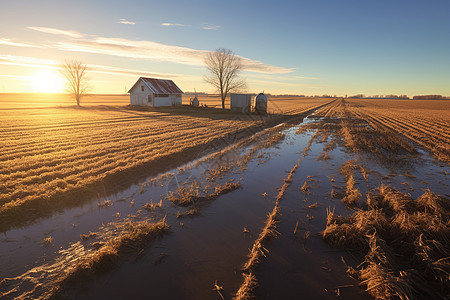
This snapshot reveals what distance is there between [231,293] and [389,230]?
14.6 ft

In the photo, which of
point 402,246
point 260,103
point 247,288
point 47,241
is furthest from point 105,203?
point 260,103

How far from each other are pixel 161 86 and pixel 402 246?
4884 centimetres

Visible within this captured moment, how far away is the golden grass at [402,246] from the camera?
4105 mm

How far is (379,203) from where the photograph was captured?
7.52m

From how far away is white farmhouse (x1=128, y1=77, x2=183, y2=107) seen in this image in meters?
44.8

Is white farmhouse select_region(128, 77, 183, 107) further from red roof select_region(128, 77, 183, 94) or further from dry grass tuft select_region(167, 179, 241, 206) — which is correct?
dry grass tuft select_region(167, 179, 241, 206)

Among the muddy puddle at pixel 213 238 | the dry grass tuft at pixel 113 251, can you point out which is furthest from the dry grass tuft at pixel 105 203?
the dry grass tuft at pixel 113 251

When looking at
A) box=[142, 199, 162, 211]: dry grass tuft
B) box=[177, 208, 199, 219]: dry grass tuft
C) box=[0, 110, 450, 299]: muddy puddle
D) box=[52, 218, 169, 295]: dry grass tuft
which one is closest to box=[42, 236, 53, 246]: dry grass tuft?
box=[0, 110, 450, 299]: muddy puddle

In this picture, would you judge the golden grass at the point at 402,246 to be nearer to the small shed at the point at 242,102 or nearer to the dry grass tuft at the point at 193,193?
the dry grass tuft at the point at 193,193

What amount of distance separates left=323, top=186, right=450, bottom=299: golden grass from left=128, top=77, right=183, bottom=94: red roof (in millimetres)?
44354

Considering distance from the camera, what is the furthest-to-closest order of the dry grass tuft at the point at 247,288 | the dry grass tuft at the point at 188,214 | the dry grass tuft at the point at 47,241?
the dry grass tuft at the point at 188,214 → the dry grass tuft at the point at 47,241 → the dry grass tuft at the point at 247,288

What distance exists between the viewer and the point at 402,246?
5.09m

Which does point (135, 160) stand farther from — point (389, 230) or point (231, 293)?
point (389, 230)

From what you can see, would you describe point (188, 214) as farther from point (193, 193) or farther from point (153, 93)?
point (153, 93)
